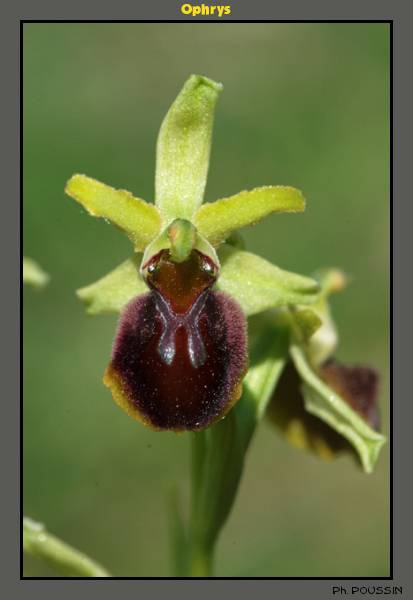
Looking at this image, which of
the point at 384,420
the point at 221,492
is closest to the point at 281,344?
the point at 221,492

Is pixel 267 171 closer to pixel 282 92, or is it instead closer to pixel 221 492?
pixel 282 92

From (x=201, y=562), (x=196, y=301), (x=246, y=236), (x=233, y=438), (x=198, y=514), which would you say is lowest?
(x=201, y=562)

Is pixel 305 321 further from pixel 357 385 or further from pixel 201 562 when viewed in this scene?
pixel 201 562

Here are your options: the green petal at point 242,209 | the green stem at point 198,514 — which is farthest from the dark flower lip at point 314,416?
the green petal at point 242,209

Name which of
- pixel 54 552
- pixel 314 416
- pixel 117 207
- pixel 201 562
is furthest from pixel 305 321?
pixel 54 552

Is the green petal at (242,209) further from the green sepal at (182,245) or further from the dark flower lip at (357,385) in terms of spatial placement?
the dark flower lip at (357,385)


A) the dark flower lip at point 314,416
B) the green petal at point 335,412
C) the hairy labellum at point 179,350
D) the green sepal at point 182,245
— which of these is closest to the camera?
the hairy labellum at point 179,350

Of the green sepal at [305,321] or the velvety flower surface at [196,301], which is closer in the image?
the velvety flower surface at [196,301]
